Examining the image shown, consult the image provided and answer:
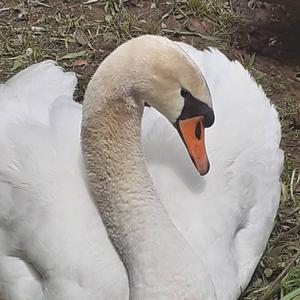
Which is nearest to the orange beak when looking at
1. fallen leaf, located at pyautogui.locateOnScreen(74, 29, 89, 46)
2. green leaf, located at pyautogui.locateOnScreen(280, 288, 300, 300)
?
green leaf, located at pyautogui.locateOnScreen(280, 288, 300, 300)

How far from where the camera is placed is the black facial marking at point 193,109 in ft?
8.51

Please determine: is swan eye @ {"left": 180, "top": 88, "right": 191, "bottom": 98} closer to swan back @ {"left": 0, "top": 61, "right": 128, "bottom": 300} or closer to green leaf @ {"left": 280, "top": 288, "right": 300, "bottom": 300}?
swan back @ {"left": 0, "top": 61, "right": 128, "bottom": 300}

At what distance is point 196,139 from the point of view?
2.73 meters

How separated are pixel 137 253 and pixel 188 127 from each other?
39 centimetres

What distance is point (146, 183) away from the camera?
279 centimetres

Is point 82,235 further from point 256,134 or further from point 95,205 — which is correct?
point 256,134

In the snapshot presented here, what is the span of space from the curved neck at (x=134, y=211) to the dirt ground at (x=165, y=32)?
133 centimetres

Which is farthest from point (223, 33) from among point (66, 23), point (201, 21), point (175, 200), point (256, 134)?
point (175, 200)

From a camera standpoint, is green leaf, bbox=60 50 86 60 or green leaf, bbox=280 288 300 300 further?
green leaf, bbox=60 50 86 60

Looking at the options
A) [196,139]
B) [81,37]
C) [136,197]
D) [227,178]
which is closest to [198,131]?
[196,139]

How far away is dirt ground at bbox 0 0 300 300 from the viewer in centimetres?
423

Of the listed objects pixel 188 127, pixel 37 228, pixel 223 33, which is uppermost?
pixel 188 127

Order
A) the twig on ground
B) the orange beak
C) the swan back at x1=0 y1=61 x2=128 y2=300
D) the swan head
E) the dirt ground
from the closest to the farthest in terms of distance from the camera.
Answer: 1. the swan head
2. the orange beak
3. the swan back at x1=0 y1=61 x2=128 y2=300
4. the twig on ground
5. the dirt ground

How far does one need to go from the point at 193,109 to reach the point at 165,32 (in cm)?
192
